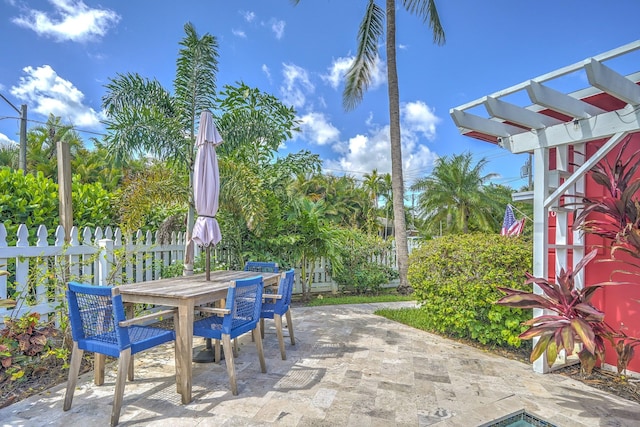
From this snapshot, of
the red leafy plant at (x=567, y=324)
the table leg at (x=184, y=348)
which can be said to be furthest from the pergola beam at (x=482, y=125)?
the table leg at (x=184, y=348)

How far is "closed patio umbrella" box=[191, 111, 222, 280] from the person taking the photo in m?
3.66

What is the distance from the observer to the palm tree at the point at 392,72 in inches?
315

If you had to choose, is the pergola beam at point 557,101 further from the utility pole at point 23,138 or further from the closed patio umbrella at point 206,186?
the utility pole at point 23,138

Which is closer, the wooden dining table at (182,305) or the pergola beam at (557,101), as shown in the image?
the wooden dining table at (182,305)

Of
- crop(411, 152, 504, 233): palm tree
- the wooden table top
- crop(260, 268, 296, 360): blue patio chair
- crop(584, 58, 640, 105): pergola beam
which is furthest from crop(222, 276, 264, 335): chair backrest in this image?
crop(411, 152, 504, 233): palm tree

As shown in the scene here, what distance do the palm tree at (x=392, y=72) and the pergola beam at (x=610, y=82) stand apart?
208 inches

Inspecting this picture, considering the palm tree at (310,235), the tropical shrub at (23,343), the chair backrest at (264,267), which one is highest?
the palm tree at (310,235)

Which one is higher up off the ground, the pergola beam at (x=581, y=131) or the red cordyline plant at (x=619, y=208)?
the pergola beam at (x=581, y=131)

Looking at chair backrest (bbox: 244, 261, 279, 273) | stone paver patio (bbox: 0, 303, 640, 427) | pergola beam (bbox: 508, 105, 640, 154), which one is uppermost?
pergola beam (bbox: 508, 105, 640, 154)

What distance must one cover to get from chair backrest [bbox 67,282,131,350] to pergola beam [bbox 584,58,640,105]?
389 cm

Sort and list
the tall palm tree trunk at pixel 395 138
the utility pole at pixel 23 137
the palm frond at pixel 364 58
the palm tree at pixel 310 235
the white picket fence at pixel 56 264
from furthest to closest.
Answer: the utility pole at pixel 23 137
the palm frond at pixel 364 58
the tall palm tree trunk at pixel 395 138
the palm tree at pixel 310 235
the white picket fence at pixel 56 264

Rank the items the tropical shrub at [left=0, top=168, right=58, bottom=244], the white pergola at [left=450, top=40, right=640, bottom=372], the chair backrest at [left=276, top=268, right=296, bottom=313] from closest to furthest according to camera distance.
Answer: the white pergola at [left=450, top=40, right=640, bottom=372], the chair backrest at [left=276, top=268, right=296, bottom=313], the tropical shrub at [left=0, top=168, right=58, bottom=244]

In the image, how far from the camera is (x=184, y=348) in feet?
9.01

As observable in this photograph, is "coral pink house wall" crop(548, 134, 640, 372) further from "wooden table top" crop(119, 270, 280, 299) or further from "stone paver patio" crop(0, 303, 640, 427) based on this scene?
"wooden table top" crop(119, 270, 280, 299)
